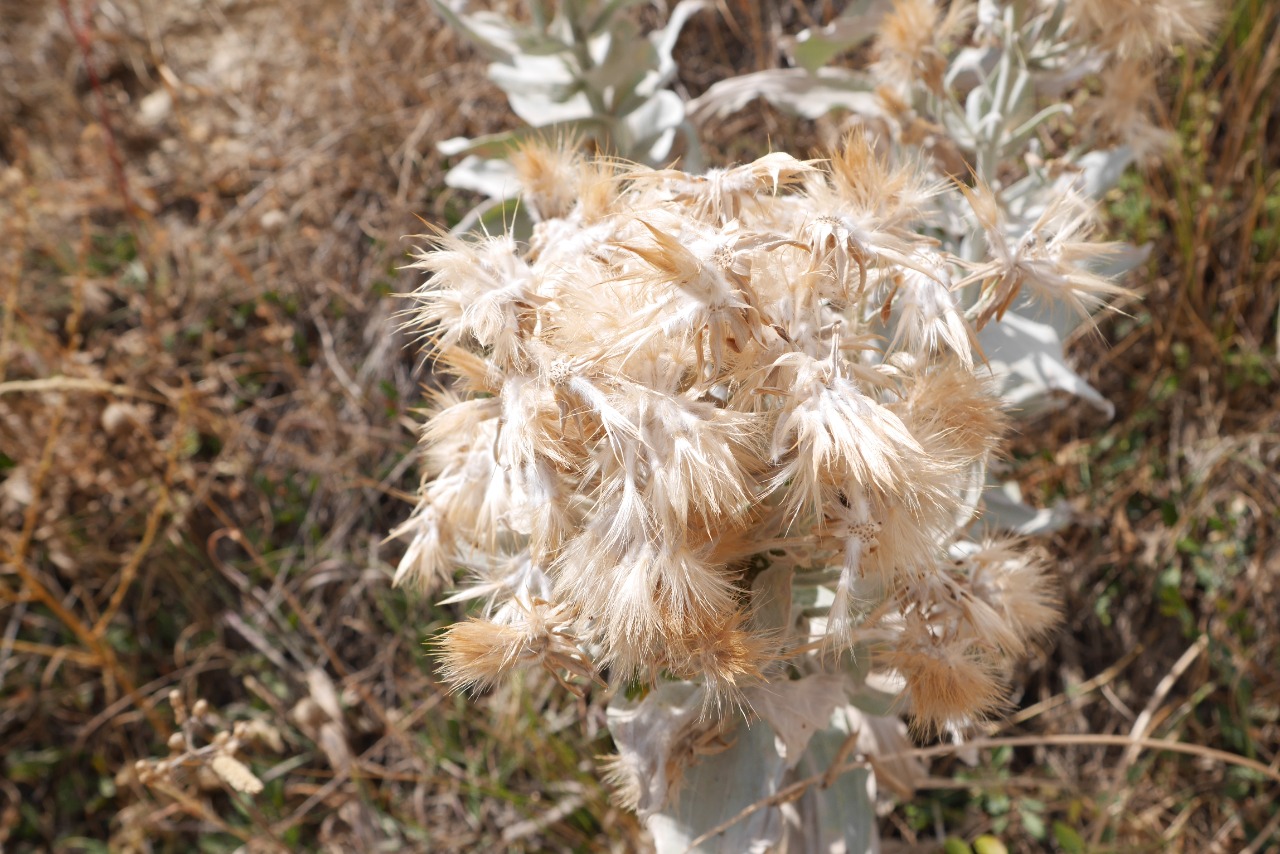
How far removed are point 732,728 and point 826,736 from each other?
0.57 feet

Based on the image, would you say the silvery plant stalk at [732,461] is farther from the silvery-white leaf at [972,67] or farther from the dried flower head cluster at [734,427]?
the silvery-white leaf at [972,67]

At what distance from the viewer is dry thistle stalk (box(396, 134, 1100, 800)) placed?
896 millimetres

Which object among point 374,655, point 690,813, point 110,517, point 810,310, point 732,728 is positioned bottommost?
point 374,655

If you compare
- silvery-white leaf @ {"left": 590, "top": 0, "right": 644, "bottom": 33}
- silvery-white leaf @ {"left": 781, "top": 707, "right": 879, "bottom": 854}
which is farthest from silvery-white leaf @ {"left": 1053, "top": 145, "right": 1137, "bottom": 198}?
silvery-white leaf @ {"left": 781, "top": 707, "right": 879, "bottom": 854}

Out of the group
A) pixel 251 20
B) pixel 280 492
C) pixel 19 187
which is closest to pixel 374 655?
pixel 280 492

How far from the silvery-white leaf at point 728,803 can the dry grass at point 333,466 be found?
717mm

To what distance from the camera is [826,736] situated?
54.5 inches

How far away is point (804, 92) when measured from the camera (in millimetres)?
1896

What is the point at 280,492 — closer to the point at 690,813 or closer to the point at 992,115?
the point at 690,813

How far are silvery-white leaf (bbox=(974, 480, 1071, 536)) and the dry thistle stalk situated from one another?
37 cm

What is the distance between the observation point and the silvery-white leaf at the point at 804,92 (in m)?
1.85

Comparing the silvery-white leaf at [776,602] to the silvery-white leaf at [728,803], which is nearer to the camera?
the silvery-white leaf at [776,602]

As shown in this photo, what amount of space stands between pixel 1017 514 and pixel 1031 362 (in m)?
0.28

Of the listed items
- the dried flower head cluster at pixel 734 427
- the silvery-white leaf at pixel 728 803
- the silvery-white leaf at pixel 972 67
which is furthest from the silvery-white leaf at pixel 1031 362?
the silvery-white leaf at pixel 728 803
